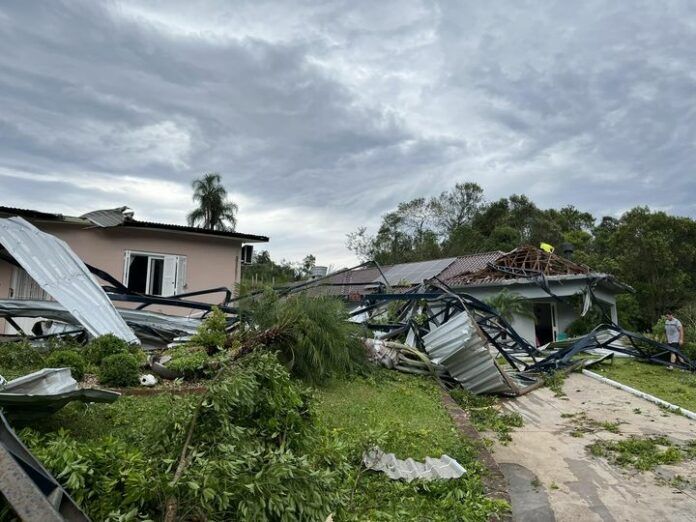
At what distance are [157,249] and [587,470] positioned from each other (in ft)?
36.6

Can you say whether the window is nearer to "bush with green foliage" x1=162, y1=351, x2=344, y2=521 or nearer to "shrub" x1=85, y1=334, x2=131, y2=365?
"shrub" x1=85, y1=334, x2=131, y2=365

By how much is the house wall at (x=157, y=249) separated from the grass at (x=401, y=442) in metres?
5.91

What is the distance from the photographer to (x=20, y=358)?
5.83m

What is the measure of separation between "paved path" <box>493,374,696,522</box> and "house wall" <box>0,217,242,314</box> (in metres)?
7.56

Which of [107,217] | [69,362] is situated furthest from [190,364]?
[107,217]

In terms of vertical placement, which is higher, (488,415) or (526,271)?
(526,271)

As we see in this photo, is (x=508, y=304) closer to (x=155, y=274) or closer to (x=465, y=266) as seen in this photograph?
(x=465, y=266)

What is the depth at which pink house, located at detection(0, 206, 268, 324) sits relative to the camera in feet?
36.1

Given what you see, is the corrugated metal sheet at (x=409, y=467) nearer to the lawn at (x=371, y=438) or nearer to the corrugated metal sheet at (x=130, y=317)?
the lawn at (x=371, y=438)

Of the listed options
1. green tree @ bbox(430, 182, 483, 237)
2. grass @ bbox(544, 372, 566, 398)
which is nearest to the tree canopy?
green tree @ bbox(430, 182, 483, 237)

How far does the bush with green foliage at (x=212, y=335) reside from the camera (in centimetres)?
657

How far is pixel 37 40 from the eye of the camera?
28.8 feet

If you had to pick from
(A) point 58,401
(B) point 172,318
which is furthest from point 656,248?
(A) point 58,401

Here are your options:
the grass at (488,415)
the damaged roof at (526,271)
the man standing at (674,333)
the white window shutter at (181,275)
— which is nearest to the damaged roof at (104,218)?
the white window shutter at (181,275)
